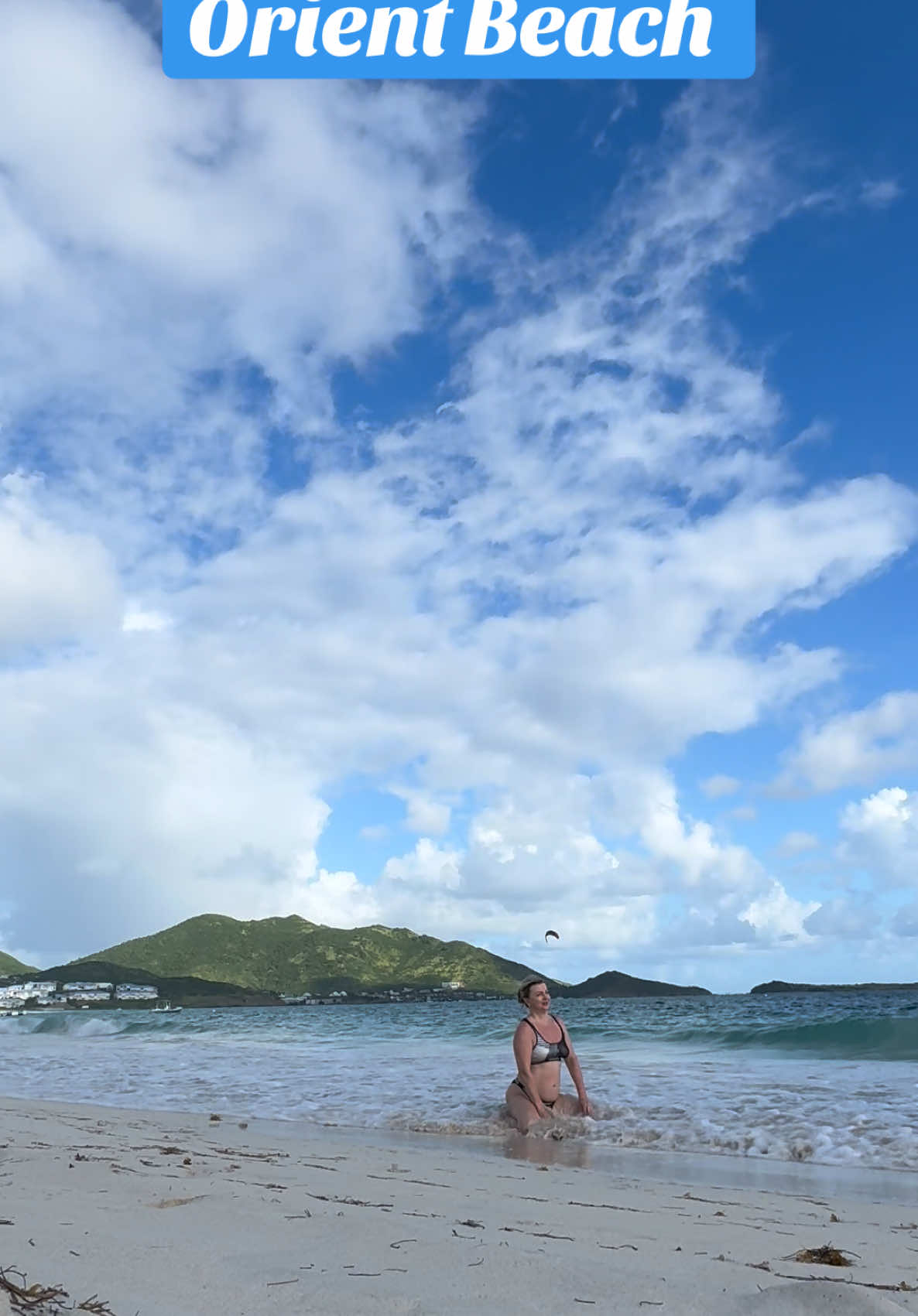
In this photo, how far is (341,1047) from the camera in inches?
1024

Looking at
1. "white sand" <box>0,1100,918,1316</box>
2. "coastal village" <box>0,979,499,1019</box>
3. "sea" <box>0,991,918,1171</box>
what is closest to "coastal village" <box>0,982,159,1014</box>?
"coastal village" <box>0,979,499,1019</box>

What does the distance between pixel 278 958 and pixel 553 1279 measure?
5360 inches

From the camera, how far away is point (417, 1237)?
167 inches

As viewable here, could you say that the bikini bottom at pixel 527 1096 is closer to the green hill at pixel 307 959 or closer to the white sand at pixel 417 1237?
the white sand at pixel 417 1237

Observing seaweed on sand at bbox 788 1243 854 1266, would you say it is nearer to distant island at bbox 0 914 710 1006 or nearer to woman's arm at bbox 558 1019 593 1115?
woman's arm at bbox 558 1019 593 1115

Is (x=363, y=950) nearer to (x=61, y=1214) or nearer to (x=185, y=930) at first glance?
(x=185, y=930)

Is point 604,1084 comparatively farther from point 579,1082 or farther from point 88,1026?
point 88,1026

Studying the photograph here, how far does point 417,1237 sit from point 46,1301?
1862 millimetres

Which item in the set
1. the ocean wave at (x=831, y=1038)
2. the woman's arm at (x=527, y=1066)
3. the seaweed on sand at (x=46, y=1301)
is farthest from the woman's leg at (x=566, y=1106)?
the ocean wave at (x=831, y=1038)

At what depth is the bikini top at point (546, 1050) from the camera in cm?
1127

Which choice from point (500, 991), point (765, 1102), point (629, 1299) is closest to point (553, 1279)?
point (629, 1299)

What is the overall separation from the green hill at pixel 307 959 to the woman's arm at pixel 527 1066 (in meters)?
109

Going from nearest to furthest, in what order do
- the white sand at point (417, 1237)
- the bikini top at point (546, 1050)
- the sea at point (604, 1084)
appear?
1. the white sand at point (417, 1237)
2. the sea at point (604, 1084)
3. the bikini top at point (546, 1050)

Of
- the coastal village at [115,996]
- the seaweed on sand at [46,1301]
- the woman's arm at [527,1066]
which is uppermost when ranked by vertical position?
the seaweed on sand at [46,1301]
